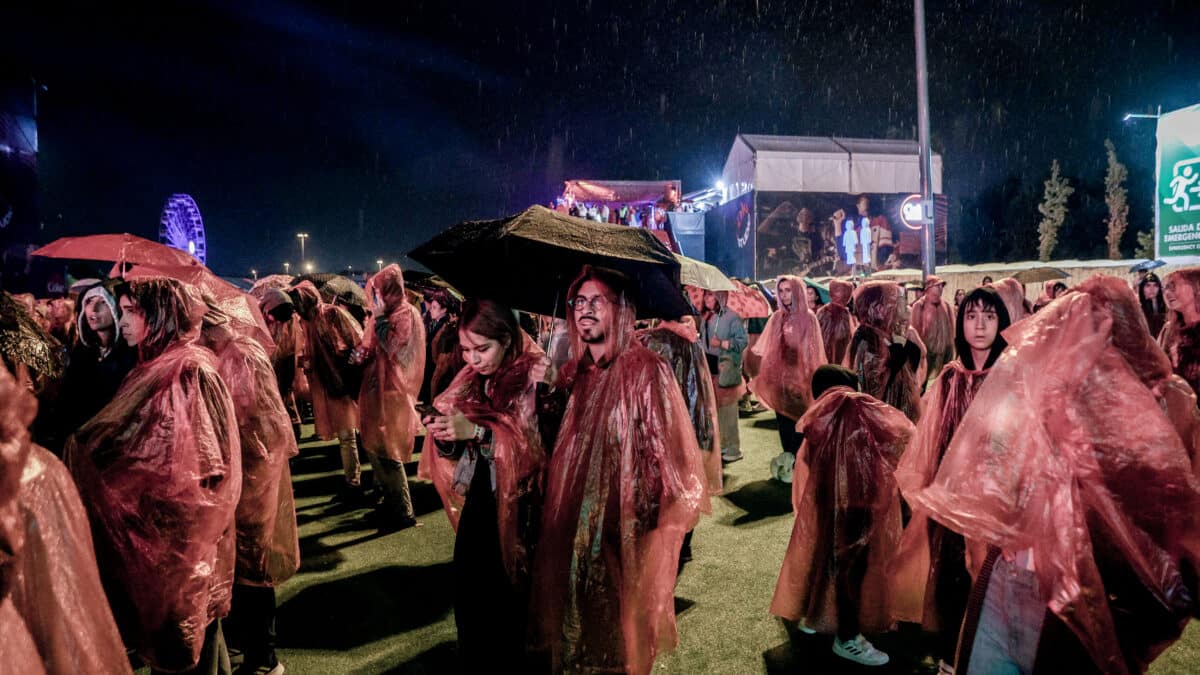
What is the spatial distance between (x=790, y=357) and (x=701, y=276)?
1667 millimetres

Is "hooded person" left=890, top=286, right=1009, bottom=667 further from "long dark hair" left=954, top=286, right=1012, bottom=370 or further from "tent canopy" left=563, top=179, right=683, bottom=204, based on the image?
"tent canopy" left=563, top=179, right=683, bottom=204

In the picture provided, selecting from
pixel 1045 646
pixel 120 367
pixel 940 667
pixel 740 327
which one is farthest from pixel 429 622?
pixel 740 327

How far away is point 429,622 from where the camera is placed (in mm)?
3840

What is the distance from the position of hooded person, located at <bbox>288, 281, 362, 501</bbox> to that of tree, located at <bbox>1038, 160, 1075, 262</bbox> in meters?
43.1

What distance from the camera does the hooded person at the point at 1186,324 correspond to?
422cm

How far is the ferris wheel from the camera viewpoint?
14.2 m

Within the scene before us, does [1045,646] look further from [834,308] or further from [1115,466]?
[834,308]

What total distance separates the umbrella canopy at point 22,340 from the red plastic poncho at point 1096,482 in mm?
3333

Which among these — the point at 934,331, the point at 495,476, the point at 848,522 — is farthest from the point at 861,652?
the point at 934,331

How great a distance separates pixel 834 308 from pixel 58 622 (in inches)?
273

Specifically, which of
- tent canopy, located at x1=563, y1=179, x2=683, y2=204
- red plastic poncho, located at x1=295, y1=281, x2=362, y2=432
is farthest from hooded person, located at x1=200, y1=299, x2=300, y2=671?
tent canopy, located at x1=563, y1=179, x2=683, y2=204

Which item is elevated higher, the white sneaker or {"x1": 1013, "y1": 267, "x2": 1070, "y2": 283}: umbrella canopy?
{"x1": 1013, "y1": 267, "x2": 1070, "y2": 283}: umbrella canopy

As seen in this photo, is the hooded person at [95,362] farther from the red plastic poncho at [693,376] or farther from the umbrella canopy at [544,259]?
the red plastic poncho at [693,376]

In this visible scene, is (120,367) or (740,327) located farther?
(740,327)
